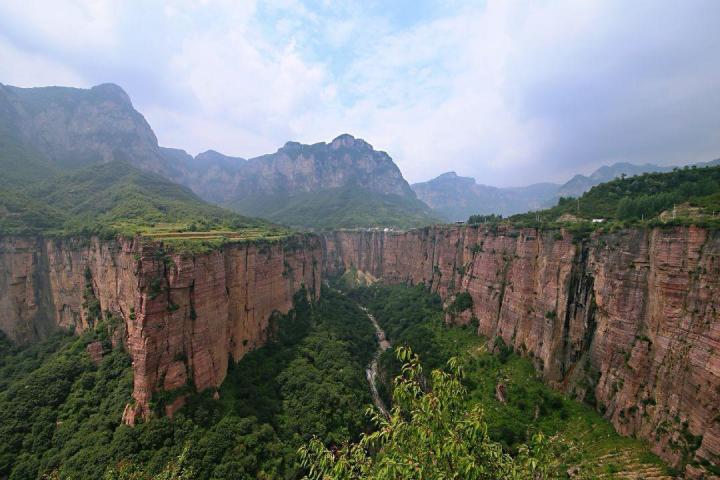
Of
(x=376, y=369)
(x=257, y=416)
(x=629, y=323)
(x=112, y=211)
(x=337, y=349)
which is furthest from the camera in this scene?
(x=112, y=211)

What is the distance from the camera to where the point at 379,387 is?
51625 mm

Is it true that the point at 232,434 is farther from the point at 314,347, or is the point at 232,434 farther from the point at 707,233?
the point at 707,233

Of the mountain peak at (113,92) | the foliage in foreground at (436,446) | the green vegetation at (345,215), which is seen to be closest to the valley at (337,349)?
the foliage in foreground at (436,446)

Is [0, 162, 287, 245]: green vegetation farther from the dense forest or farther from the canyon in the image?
the dense forest

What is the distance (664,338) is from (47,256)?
72150mm

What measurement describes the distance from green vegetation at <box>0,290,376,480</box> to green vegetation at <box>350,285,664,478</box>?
1154cm

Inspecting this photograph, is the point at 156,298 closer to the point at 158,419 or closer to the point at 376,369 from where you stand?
the point at 158,419

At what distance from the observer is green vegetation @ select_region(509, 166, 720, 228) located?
27.8m

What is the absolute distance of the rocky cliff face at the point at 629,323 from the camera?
2198 cm

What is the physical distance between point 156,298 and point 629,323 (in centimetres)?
4012

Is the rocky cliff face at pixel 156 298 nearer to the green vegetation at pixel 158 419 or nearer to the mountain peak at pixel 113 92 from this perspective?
the green vegetation at pixel 158 419

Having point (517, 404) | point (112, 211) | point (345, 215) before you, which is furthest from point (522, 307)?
A: point (345, 215)

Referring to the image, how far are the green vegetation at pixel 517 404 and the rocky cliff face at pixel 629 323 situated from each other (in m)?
1.37

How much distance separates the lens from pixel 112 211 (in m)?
63.6
